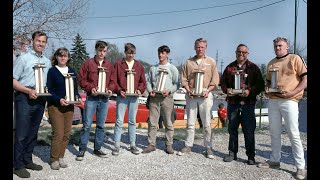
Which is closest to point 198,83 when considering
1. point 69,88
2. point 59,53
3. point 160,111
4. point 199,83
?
point 199,83

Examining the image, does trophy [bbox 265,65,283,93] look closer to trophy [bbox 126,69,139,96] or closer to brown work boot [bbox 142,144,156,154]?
trophy [bbox 126,69,139,96]

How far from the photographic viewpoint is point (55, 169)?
17.1 feet

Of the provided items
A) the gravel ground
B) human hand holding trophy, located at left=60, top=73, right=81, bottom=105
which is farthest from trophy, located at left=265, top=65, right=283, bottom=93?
human hand holding trophy, located at left=60, top=73, right=81, bottom=105

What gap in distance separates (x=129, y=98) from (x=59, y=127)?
1.48 meters

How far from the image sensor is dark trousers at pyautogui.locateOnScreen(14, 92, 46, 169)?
4902mm

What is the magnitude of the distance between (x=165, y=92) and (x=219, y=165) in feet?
5.42

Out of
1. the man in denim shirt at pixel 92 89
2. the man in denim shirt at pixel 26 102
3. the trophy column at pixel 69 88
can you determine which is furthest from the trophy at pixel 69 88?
the man in denim shirt at pixel 92 89

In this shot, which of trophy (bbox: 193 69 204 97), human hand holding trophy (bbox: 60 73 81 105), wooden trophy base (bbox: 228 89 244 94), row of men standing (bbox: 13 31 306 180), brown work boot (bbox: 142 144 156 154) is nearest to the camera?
row of men standing (bbox: 13 31 306 180)

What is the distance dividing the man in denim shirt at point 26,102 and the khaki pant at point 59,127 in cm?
22

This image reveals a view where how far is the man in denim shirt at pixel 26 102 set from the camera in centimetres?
485

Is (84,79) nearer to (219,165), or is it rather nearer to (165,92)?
(165,92)
